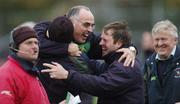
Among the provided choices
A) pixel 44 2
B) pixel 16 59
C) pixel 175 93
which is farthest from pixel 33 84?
pixel 44 2

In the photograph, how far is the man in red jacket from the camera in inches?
373

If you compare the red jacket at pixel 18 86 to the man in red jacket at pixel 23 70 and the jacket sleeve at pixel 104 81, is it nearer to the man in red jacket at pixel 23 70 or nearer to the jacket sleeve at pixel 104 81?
the man in red jacket at pixel 23 70

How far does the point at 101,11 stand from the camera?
33688 millimetres

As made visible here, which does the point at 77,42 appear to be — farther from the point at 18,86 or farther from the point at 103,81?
the point at 18,86

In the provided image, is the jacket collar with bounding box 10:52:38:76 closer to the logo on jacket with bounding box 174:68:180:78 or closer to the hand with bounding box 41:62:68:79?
the hand with bounding box 41:62:68:79

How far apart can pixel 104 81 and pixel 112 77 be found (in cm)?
10

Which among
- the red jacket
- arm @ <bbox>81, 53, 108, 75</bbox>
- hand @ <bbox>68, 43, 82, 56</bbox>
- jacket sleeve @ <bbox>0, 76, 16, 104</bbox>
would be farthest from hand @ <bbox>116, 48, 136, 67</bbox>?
jacket sleeve @ <bbox>0, 76, 16, 104</bbox>

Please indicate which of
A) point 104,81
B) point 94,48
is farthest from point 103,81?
point 94,48

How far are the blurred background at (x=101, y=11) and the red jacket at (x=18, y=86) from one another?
1555 cm

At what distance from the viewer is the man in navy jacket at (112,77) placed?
32.6ft

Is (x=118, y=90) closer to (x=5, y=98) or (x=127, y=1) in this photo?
(x=5, y=98)

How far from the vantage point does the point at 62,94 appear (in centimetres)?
1017

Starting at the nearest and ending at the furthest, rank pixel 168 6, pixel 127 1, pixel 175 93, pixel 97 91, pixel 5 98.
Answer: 1. pixel 5 98
2. pixel 97 91
3. pixel 175 93
4. pixel 168 6
5. pixel 127 1

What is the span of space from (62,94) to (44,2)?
29993 mm
